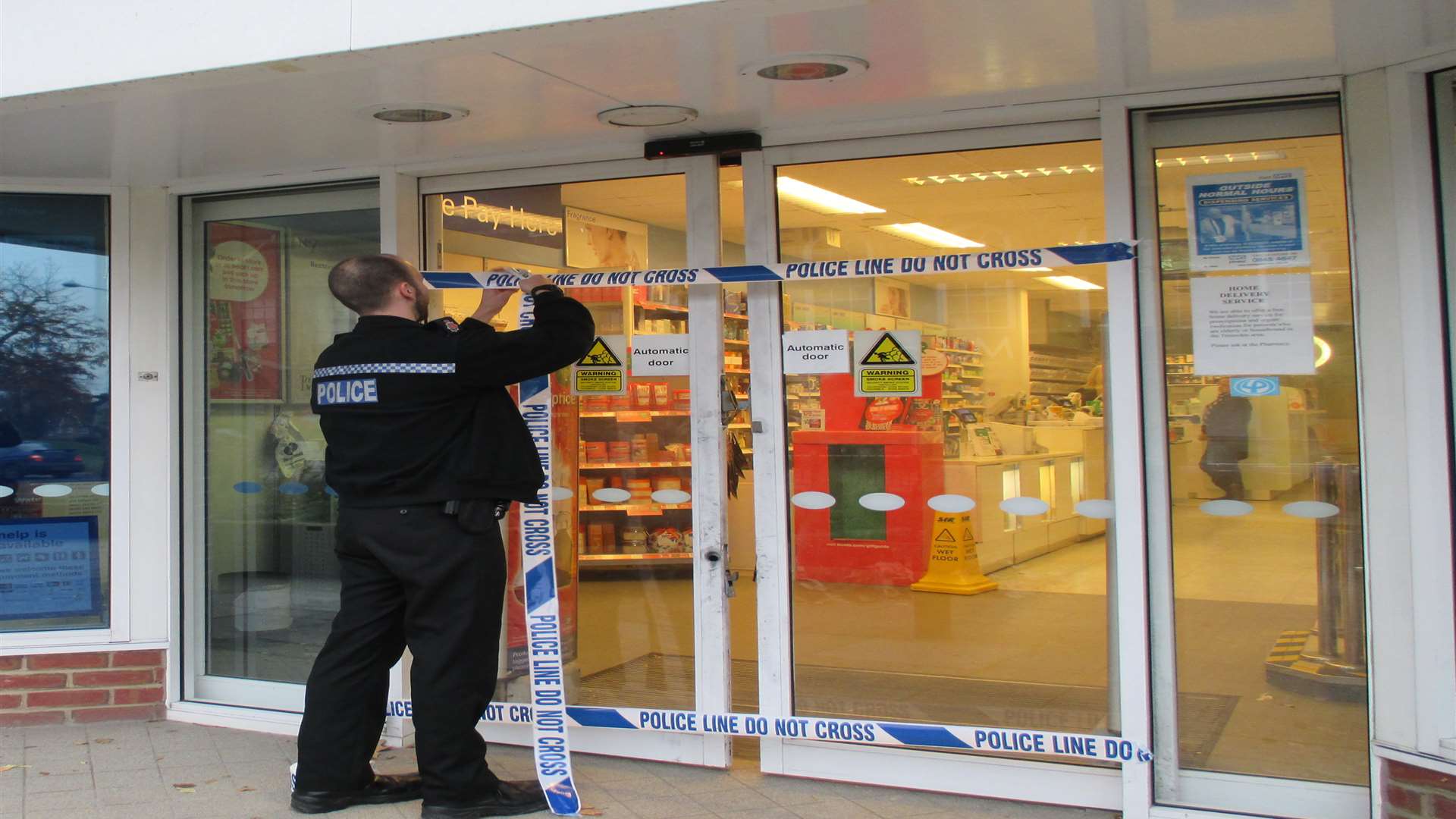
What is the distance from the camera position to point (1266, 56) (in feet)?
12.0

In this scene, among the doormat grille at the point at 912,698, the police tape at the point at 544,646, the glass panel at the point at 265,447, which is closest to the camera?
the doormat grille at the point at 912,698

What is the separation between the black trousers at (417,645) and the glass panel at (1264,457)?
236 cm

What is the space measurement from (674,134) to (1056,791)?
9.09 ft

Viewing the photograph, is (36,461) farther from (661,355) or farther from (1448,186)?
(1448,186)

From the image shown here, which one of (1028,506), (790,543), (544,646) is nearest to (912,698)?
(790,543)

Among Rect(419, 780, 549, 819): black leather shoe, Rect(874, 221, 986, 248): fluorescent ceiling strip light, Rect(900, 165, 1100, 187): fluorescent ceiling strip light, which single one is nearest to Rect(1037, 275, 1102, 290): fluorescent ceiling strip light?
Rect(874, 221, 986, 248): fluorescent ceiling strip light

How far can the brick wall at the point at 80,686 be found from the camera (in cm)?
538

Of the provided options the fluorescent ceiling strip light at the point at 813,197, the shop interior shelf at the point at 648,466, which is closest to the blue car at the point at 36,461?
the shop interior shelf at the point at 648,466

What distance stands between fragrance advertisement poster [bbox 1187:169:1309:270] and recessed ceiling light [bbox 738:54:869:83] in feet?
4.27

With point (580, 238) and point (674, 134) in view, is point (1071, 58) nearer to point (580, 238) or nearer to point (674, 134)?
point (674, 134)

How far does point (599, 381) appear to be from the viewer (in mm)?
4957

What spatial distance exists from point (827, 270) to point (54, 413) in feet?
11.7

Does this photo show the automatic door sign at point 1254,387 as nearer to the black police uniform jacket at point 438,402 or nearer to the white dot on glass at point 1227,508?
the white dot on glass at point 1227,508

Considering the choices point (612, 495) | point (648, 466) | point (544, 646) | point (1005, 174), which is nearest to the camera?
point (544, 646)
